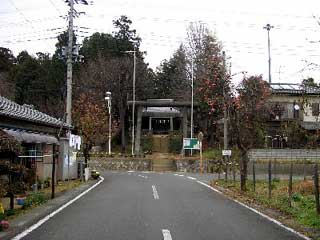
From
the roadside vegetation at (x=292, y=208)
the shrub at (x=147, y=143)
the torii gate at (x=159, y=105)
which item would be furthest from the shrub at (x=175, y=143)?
the roadside vegetation at (x=292, y=208)

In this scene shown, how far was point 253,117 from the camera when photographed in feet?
81.8

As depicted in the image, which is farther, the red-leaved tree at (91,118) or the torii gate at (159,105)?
the torii gate at (159,105)

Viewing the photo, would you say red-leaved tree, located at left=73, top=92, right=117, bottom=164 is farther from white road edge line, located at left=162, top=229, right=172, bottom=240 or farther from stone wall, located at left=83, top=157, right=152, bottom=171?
white road edge line, located at left=162, top=229, right=172, bottom=240

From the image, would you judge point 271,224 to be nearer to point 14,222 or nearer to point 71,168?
point 14,222

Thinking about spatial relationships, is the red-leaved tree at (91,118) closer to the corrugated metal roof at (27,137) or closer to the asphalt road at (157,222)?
the corrugated metal roof at (27,137)

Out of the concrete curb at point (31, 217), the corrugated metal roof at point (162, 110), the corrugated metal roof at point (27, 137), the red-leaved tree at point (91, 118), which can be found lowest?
the concrete curb at point (31, 217)

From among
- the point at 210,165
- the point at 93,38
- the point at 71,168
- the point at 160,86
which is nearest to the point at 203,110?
the point at 210,165

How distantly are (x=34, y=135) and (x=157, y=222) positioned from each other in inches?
463

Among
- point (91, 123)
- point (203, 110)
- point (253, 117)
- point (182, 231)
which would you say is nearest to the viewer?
point (182, 231)

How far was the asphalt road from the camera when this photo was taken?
34.6 feet

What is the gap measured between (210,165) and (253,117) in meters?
23.3

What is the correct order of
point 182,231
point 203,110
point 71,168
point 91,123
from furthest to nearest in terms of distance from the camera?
point 203,110, point 91,123, point 71,168, point 182,231

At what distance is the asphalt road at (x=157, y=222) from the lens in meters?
10.5

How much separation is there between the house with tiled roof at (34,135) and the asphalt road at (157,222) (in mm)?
3736
